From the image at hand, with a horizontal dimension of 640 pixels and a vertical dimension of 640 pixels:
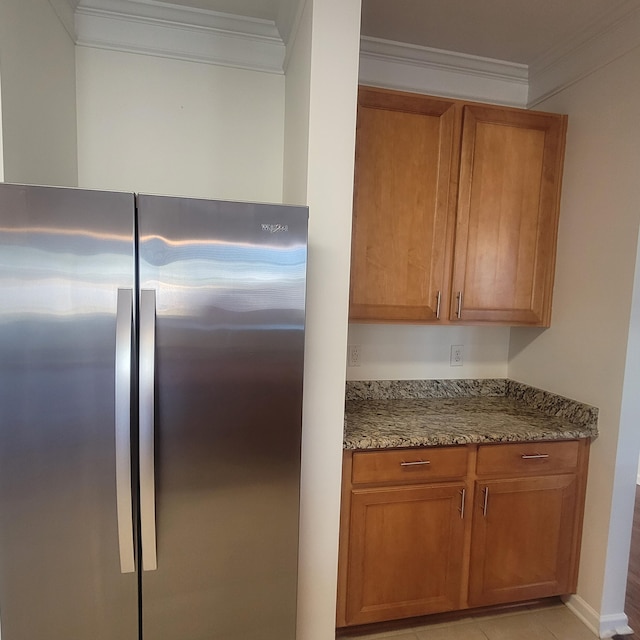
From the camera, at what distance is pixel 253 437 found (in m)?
1.30

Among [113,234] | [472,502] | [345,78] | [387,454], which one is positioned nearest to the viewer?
[113,234]

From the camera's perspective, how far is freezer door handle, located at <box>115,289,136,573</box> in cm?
115

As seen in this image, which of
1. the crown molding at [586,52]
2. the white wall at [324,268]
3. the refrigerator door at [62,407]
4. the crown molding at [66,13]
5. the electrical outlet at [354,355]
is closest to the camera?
the refrigerator door at [62,407]

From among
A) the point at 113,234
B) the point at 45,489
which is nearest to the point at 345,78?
the point at 113,234

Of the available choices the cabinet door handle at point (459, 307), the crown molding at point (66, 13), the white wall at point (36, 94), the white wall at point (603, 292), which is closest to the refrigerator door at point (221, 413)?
the white wall at point (36, 94)

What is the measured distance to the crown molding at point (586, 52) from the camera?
1740 millimetres

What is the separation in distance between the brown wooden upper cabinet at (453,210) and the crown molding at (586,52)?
23 centimetres

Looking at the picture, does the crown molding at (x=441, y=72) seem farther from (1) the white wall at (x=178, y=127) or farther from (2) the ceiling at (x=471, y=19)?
(1) the white wall at (x=178, y=127)

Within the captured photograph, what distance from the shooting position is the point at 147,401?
1.18m

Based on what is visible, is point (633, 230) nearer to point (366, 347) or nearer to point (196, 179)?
point (366, 347)

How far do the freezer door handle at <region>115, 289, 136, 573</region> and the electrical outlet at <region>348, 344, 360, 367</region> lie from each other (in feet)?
4.18

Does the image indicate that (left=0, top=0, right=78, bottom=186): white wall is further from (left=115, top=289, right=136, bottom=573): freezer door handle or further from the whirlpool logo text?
the whirlpool logo text

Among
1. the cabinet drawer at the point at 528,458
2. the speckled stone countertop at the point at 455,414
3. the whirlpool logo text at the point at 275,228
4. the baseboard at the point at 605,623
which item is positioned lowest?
the baseboard at the point at 605,623

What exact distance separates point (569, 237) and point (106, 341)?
207 centimetres
